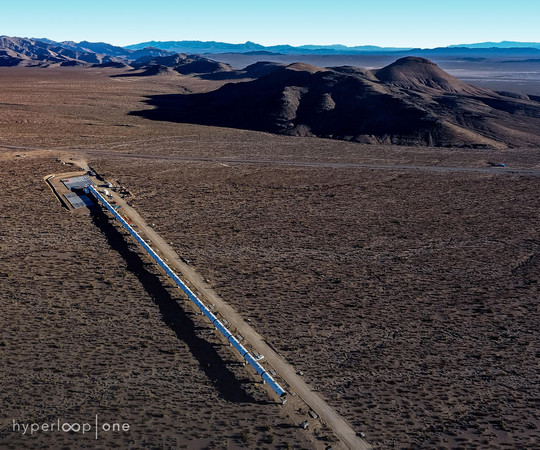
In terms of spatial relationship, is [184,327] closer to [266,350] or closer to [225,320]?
[225,320]

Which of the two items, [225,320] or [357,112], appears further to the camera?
[357,112]

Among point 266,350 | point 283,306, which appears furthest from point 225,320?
point 283,306

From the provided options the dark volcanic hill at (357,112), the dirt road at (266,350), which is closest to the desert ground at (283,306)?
the dirt road at (266,350)

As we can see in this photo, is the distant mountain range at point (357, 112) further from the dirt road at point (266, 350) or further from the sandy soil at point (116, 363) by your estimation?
the sandy soil at point (116, 363)

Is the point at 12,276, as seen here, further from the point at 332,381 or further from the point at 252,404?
the point at 332,381

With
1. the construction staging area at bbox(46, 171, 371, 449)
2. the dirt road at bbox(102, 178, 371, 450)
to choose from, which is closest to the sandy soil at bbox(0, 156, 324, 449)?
the construction staging area at bbox(46, 171, 371, 449)

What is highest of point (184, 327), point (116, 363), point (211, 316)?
point (211, 316)

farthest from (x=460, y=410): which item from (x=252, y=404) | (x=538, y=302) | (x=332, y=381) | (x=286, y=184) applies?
(x=286, y=184)
